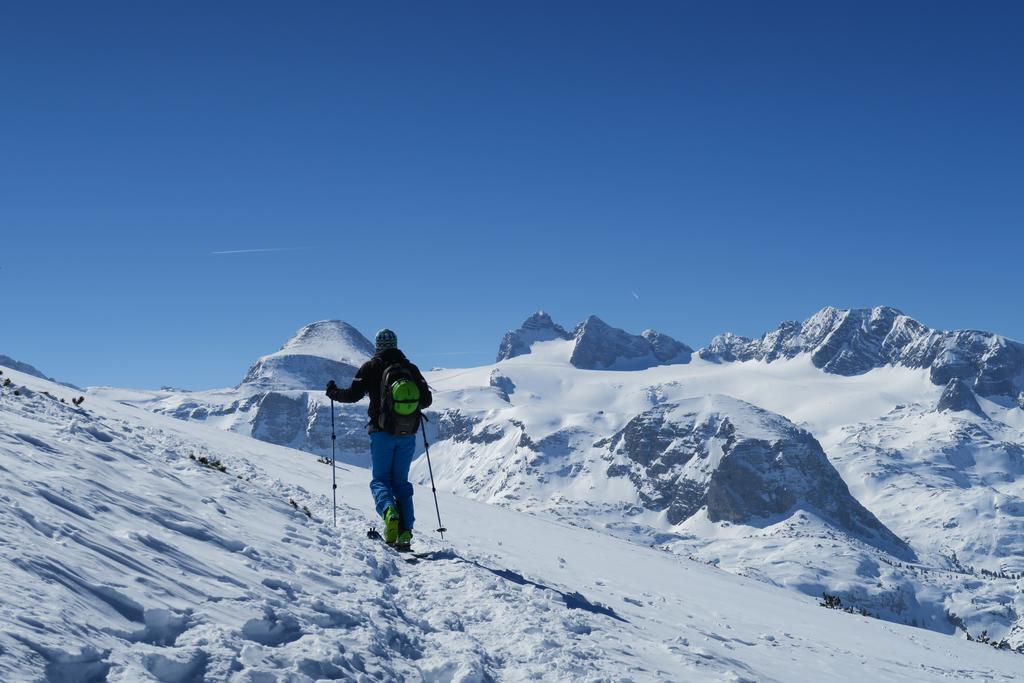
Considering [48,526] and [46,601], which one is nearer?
[46,601]

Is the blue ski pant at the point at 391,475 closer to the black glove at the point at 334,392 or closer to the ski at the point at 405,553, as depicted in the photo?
the ski at the point at 405,553

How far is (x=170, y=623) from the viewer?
612cm

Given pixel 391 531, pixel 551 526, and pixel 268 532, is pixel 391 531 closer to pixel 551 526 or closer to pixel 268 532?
pixel 268 532

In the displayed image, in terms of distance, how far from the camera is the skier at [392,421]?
12445 mm

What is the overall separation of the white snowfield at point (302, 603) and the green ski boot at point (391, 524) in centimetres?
37

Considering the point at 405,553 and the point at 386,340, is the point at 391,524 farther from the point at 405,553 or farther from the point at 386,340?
the point at 386,340

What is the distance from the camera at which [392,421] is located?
41.2ft

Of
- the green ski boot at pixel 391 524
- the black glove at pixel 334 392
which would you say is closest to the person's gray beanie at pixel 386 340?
the black glove at pixel 334 392

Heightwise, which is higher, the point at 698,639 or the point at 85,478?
the point at 85,478

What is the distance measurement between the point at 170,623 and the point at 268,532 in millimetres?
4496

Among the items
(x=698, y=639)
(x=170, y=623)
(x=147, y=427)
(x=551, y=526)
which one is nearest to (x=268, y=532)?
(x=170, y=623)

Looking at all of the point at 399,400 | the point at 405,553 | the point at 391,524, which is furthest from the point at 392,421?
the point at 405,553

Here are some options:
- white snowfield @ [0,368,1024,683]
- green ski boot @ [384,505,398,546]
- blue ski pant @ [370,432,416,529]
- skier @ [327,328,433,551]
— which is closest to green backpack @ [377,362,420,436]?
skier @ [327,328,433,551]

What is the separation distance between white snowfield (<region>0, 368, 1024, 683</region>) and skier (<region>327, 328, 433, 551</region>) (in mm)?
588
